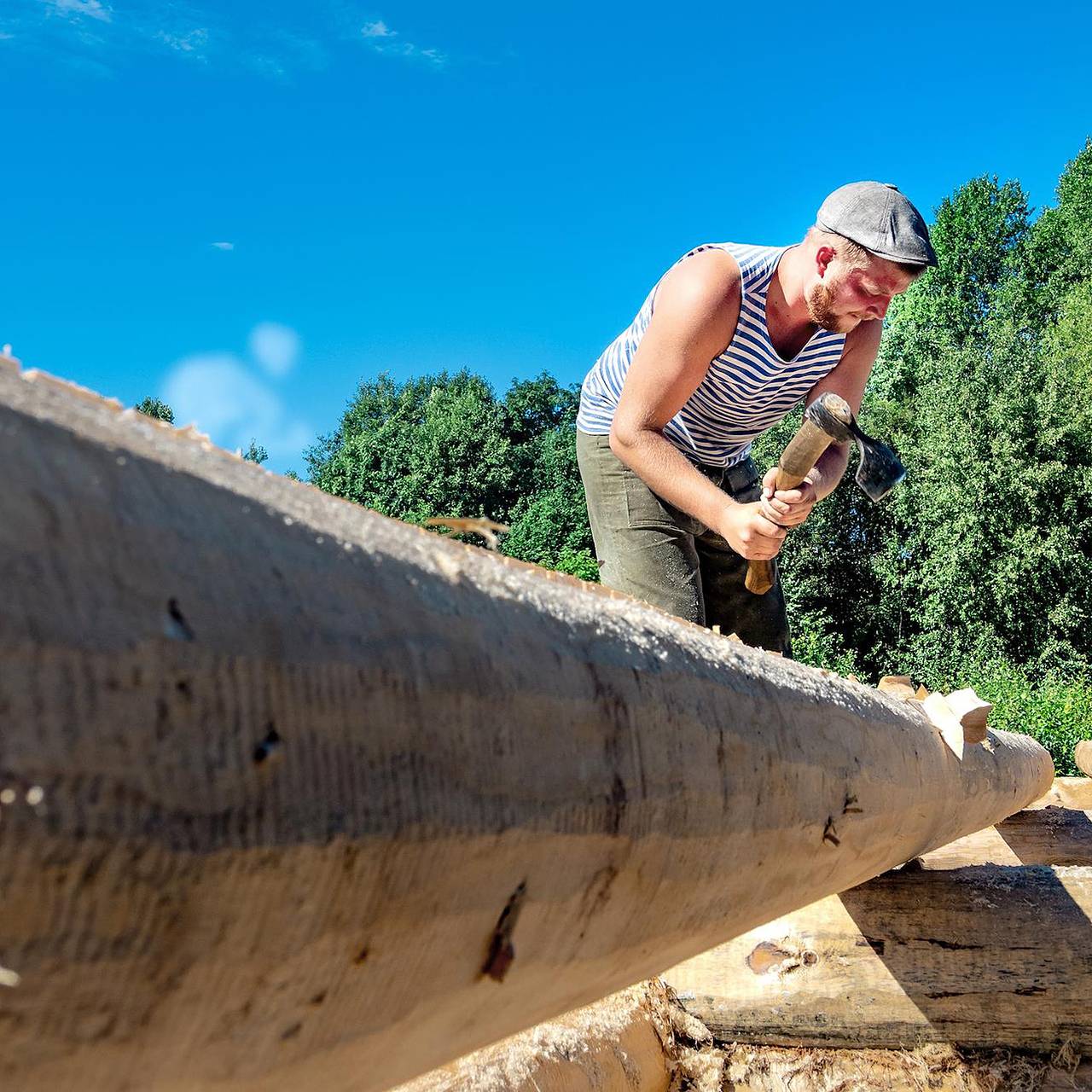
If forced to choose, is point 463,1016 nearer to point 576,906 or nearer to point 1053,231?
point 576,906

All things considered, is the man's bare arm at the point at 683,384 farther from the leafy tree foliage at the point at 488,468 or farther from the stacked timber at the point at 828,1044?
the leafy tree foliage at the point at 488,468

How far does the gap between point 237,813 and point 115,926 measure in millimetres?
88

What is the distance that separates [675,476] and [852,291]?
0.67 metres

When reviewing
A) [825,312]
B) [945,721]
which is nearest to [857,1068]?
[945,721]

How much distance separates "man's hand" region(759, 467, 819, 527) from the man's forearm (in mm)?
97

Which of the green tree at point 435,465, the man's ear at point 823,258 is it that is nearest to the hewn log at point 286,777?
the man's ear at point 823,258

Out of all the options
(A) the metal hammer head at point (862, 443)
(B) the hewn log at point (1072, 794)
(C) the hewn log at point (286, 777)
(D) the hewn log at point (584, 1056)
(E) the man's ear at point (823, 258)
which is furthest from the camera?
(B) the hewn log at point (1072, 794)

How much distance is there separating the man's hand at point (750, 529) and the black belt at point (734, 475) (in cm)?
52

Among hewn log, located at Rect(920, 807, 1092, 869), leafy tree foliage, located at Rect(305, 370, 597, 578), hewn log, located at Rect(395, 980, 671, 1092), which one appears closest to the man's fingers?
hewn log, located at Rect(395, 980, 671, 1092)

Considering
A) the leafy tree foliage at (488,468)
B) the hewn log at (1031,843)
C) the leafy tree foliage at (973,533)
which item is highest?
the leafy tree foliage at (488,468)

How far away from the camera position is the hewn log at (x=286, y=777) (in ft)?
1.85

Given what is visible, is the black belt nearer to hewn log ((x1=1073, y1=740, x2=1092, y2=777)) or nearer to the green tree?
hewn log ((x1=1073, y1=740, x2=1092, y2=777))

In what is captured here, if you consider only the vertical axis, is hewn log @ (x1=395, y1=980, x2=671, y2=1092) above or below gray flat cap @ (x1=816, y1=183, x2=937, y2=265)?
below

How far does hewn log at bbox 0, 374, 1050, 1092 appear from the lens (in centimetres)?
56
